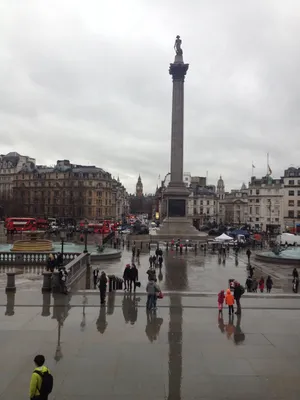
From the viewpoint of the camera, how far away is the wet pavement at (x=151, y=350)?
→ 894 centimetres

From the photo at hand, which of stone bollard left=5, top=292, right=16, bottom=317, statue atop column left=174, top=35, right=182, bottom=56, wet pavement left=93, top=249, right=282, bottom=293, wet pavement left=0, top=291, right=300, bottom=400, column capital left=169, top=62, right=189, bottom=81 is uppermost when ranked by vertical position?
statue atop column left=174, top=35, right=182, bottom=56

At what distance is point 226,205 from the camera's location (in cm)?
15138

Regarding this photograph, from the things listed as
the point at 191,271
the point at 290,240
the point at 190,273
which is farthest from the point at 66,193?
the point at 190,273

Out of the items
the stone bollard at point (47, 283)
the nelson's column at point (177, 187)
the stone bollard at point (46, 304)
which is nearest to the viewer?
the stone bollard at point (46, 304)

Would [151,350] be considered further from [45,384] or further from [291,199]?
[291,199]

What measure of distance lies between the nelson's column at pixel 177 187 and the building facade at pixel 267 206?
52944 mm

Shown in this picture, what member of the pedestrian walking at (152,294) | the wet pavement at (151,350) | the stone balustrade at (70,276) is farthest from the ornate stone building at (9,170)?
the wet pavement at (151,350)

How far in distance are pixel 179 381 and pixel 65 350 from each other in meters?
3.61

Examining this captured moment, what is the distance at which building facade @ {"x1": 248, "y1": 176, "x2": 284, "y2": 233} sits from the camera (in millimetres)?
112625

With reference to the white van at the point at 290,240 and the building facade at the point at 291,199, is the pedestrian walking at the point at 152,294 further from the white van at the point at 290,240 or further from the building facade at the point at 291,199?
the building facade at the point at 291,199

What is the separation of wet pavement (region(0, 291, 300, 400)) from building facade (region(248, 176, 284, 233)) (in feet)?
328

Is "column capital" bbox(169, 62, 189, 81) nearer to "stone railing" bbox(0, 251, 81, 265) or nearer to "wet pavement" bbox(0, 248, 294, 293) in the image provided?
"wet pavement" bbox(0, 248, 294, 293)

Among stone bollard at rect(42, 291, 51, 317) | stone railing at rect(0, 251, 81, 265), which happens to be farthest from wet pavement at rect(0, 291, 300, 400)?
stone railing at rect(0, 251, 81, 265)

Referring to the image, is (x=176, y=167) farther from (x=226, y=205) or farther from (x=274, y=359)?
(x=226, y=205)
